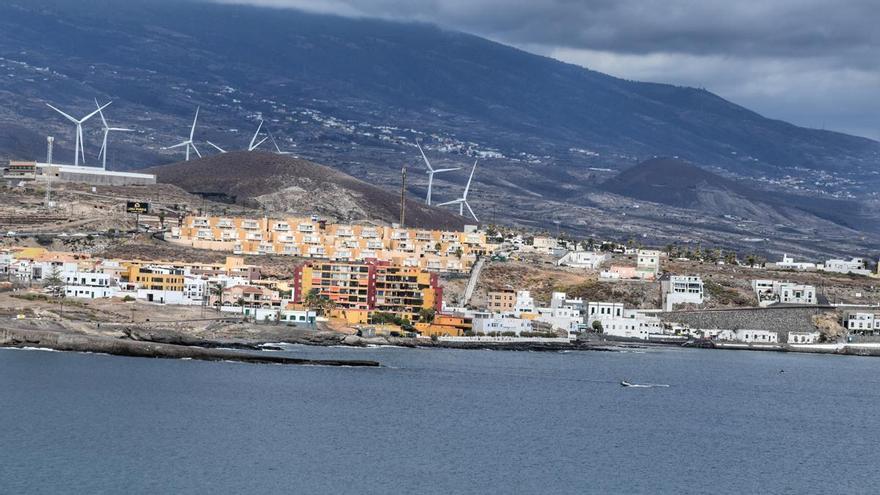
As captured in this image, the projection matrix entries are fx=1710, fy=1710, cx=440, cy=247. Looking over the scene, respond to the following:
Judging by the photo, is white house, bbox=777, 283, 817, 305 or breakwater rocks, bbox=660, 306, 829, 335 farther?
white house, bbox=777, 283, 817, 305

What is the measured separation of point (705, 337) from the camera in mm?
100438

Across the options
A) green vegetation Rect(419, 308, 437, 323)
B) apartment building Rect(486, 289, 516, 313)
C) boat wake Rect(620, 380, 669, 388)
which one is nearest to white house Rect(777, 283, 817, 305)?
apartment building Rect(486, 289, 516, 313)

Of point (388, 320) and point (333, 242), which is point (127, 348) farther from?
point (333, 242)

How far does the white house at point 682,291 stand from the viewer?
10506 centimetres

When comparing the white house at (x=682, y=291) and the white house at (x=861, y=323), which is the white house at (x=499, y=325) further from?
the white house at (x=861, y=323)

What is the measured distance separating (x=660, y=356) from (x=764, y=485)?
41236mm

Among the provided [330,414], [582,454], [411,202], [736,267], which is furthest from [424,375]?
[411,202]

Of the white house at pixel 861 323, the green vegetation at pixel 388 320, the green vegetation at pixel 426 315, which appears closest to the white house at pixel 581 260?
the white house at pixel 861 323

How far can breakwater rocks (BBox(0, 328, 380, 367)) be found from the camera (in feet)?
238

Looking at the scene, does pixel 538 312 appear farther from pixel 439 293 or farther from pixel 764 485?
pixel 764 485

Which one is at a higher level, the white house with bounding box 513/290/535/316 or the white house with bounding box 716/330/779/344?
the white house with bounding box 513/290/535/316

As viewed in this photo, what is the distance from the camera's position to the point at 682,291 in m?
106

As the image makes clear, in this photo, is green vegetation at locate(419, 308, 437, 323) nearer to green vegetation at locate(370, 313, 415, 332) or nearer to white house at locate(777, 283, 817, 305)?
green vegetation at locate(370, 313, 415, 332)

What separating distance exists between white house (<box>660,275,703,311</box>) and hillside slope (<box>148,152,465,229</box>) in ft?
156
